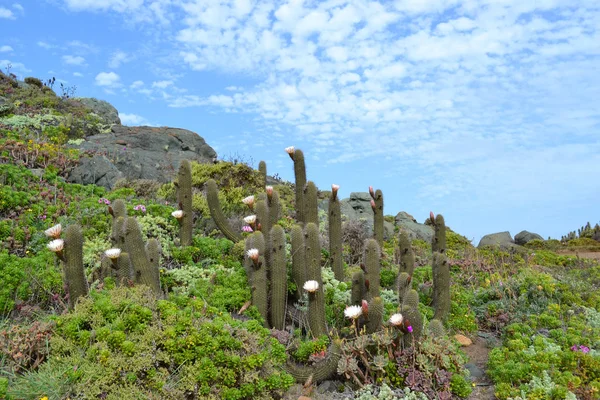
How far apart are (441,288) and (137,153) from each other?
12780 millimetres

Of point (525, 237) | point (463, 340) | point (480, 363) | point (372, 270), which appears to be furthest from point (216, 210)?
point (525, 237)

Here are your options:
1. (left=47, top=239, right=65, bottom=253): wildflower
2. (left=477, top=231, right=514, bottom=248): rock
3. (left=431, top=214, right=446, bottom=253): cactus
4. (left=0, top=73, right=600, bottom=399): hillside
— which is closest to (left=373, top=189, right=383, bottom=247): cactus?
(left=0, top=73, right=600, bottom=399): hillside

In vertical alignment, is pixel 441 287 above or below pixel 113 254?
below

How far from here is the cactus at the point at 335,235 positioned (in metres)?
6.61

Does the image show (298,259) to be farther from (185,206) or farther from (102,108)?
(102,108)

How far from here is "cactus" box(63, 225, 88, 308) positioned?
16.6 ft

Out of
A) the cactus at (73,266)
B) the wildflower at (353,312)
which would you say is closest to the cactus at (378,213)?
the wildflower at (353,312)

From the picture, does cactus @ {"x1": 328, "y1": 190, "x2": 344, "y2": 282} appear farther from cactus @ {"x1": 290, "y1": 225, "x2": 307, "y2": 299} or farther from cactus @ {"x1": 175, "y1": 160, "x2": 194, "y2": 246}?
cactus @ {"x1": 175, "y1": 160, "x2": 194, "y2": 246}

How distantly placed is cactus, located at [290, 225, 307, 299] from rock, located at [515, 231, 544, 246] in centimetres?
1902

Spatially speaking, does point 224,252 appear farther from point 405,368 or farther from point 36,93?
point 36,93

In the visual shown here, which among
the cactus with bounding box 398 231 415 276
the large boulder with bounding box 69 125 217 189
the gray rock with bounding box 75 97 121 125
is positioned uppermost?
the gray rock with bounding box 75 97 121 125

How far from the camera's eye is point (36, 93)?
2333 centimetres

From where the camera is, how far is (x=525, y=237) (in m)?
22.3

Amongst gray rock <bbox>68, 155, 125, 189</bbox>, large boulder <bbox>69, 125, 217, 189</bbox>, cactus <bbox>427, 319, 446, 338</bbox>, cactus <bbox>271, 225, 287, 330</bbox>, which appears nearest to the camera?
cactus <bbox>427, 319, 446, 338</bbox>
